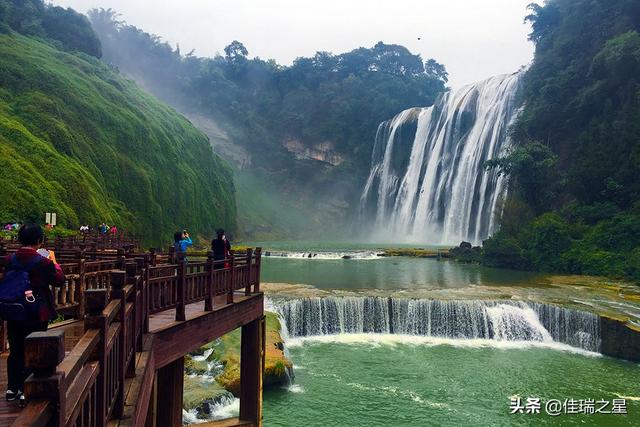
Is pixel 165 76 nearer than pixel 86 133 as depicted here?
No

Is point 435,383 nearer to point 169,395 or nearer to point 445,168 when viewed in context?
point 169,395

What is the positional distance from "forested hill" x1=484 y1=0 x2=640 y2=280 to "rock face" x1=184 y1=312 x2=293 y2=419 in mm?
21349

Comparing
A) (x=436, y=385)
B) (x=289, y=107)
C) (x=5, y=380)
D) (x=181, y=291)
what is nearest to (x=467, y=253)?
(x=436, y=385)

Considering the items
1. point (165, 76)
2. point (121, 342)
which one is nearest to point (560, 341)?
point (121, 342)

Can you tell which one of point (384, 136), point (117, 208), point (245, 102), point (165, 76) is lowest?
point (117, 208)

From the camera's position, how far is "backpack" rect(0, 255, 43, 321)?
3.20m

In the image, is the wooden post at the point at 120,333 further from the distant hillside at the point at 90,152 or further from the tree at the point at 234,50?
the tree at the point at 234,50

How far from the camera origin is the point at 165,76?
9469cm

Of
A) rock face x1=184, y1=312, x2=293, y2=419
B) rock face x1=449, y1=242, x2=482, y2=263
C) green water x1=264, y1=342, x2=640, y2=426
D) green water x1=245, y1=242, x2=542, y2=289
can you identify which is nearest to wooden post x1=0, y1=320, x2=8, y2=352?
rock face x1=184, y1=312, x2=293, y2=419

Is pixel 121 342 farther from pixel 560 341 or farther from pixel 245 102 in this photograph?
pixel 245 102

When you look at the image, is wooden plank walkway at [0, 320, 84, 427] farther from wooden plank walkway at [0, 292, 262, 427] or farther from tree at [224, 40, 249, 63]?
tree at [224, 40, 249, 63]

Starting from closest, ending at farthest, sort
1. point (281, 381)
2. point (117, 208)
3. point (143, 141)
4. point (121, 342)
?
1. point (121, 342)
2. point (281, 381)
3. point (117, 208)
4. point (143, 141)

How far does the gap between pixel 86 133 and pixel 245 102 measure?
57.6m

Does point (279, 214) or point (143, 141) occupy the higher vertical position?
point (143, 141)
